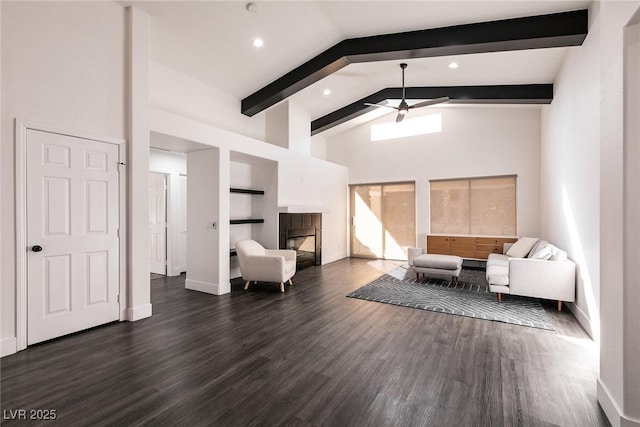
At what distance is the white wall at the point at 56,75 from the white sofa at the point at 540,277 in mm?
5355

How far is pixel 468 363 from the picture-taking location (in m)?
2.53

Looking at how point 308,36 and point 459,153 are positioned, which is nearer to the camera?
point 308,36

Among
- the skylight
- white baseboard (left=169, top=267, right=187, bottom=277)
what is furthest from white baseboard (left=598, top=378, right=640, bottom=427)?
the skylight

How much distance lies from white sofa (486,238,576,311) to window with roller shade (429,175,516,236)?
108 inches

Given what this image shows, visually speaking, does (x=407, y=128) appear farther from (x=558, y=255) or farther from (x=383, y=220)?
(x=558, y=255)

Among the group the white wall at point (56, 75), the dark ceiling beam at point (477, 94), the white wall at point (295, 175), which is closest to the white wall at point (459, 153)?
the white wall at point (295, 175)

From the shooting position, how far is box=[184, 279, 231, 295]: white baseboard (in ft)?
15.5

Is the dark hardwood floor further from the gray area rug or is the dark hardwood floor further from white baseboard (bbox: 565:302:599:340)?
the gray area rug

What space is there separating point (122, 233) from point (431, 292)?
446 cm

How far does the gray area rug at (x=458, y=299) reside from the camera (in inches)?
145

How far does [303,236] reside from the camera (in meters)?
6.75

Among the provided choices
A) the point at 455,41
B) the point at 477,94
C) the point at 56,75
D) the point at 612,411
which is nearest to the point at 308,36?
the point at 455,41

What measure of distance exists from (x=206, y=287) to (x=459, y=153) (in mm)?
6386

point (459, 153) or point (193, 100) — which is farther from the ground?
point (193, 100)
